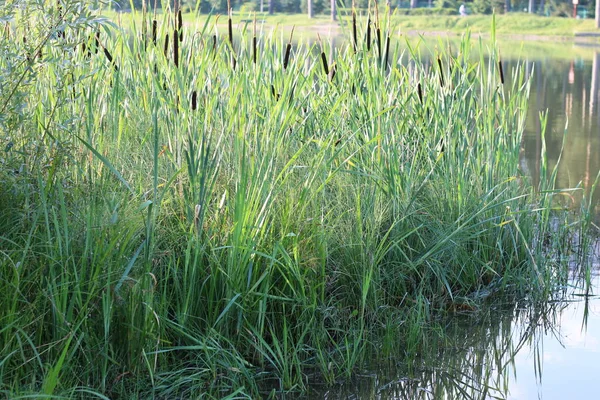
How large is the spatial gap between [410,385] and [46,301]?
3.66ft

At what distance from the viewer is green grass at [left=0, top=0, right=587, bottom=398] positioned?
2.24 metres

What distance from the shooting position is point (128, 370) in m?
2.26

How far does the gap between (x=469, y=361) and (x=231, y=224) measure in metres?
0.93

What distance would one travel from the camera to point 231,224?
2.59 metres

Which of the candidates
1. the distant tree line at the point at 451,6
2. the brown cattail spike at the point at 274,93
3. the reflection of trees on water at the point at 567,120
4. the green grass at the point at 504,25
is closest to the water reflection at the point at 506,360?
the reflection of trees on water at the point at 567,120

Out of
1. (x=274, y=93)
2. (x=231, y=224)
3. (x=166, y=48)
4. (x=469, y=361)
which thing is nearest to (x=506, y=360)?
(x=469, y=361)

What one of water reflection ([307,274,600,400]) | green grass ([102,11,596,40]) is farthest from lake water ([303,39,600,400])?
green grass ([102,11,596,40])

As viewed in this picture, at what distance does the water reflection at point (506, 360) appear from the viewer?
246cm

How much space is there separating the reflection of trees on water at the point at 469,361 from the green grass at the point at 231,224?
0.07 meters

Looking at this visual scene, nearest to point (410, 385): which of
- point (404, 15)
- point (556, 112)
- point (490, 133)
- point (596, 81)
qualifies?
point (490, 133)

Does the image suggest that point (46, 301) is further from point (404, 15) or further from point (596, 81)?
point (404, 15)

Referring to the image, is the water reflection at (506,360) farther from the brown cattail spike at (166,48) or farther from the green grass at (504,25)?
the green grass at (504,25)

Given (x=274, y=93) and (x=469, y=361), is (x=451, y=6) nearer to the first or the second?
(x=274, y=93)

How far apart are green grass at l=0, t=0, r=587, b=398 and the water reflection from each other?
0.26 feet
